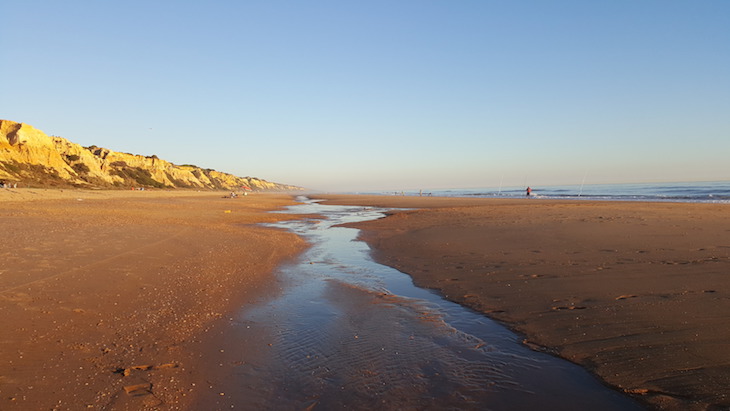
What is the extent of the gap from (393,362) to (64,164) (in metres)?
68.9

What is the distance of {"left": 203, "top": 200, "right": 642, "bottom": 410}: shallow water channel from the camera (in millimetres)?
4039

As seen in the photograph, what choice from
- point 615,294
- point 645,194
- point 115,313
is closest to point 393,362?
point 615,294

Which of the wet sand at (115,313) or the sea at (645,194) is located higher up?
the sea at (645,194)

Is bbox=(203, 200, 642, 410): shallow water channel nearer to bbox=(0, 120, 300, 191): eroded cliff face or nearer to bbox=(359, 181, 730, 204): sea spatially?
bbox=(359, 181, 730, 204): sea

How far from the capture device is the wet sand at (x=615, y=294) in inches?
170

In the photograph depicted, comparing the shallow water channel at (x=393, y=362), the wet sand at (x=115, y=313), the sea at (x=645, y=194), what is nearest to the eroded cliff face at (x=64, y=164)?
the wet sand at (x=115, y=313)

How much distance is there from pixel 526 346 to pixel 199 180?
119 metres

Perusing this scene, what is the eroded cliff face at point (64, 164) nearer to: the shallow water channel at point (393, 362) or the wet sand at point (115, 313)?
the wet sand at point (115, 313)

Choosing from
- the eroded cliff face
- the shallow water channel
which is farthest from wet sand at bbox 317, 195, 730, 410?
the eroded cliff face

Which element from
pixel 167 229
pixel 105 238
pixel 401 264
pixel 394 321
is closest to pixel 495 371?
pixel 394 321

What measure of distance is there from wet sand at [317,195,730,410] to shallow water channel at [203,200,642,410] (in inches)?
18.0

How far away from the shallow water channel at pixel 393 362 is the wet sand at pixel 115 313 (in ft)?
2.59

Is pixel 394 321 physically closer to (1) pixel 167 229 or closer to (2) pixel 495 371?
(2) pixel 495 371

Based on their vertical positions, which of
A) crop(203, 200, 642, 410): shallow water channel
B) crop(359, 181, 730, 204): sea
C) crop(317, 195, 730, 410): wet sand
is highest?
crop(359, 181, 730, 204): sea
